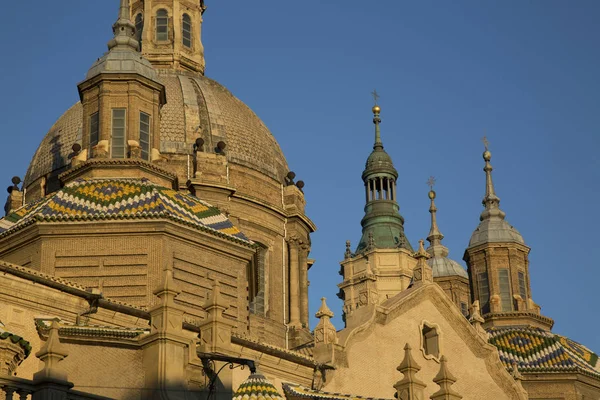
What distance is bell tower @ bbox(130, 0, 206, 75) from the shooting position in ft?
186

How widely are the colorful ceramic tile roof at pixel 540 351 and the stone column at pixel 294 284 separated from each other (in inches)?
322

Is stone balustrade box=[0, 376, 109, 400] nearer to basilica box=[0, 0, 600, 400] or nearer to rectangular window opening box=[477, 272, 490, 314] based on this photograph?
basilica box=[0, 0, 600, 400]

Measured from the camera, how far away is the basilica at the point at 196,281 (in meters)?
28.3

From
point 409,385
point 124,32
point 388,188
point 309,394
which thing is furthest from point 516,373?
point 388,188

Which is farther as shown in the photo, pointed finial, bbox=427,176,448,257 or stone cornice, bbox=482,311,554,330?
pointed finial, bbox=427,176,448,257

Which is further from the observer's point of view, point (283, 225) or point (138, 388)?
point (283, 225)

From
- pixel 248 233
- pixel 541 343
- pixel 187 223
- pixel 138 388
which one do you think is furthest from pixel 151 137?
pixel 541 343

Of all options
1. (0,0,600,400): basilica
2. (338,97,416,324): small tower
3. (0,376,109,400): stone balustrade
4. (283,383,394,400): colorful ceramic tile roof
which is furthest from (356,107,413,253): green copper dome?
(0,376,109,400): stone balustrade

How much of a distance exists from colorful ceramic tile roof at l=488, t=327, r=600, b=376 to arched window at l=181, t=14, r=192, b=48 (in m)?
19.4

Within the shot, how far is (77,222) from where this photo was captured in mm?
37000

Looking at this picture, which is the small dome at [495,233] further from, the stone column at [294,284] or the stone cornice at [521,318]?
the stone column at [294,284]

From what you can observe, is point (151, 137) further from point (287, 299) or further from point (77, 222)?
point (287, 299)

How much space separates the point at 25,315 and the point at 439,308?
57.1 feet

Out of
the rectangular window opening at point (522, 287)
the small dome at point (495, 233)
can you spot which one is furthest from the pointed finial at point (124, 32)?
the rectangular window opening at point (522, 287)
